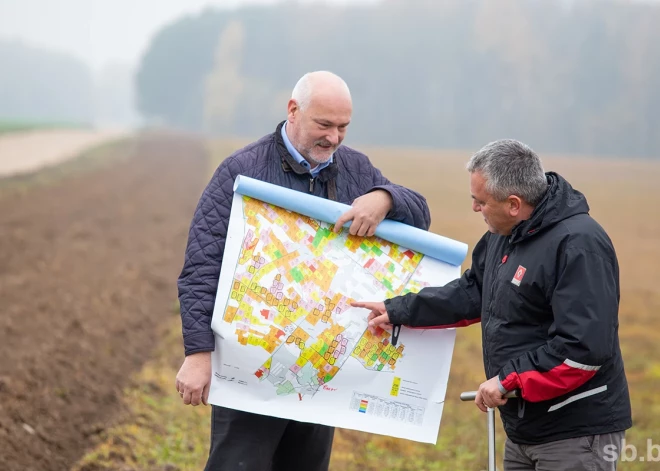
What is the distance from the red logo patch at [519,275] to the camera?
10.7 feet

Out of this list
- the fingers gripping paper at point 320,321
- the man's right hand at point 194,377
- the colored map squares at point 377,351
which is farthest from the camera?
the colored map squares at point 377,351

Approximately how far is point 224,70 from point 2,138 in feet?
173

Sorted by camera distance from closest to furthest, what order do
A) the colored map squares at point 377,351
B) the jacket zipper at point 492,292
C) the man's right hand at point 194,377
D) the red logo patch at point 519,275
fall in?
1. the red logo patch at point 519,275
2. the jacket zipper at point 492,292
3. the man's right hand at point 194,377
4. the colored map squares at point 377,351

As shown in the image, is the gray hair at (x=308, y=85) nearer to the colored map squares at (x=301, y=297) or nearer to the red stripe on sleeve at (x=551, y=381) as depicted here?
the colored map squares at (x=301, y=297)

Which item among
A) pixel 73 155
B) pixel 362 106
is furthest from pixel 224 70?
pixel 73 155

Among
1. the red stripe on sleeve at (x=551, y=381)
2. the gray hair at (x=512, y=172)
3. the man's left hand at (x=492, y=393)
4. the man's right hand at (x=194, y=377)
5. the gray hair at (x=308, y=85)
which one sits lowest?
the man's right hand at (x=194, y=377)

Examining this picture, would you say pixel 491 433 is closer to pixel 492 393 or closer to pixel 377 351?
pixel 492 393

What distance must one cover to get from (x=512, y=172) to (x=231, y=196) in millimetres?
1270

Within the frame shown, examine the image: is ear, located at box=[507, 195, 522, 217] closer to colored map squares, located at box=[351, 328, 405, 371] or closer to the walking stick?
the walking stick

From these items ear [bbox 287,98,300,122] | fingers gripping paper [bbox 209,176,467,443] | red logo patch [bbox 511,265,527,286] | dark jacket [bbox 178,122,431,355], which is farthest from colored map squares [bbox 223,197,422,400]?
red logo patch [bbox 511,265,527,286]

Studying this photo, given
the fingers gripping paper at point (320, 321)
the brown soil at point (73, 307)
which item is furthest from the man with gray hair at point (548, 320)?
the brown soil at point (73, 307)

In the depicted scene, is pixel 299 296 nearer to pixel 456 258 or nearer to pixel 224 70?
pixel 456 258

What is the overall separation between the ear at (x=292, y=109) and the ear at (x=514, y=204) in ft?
3.42

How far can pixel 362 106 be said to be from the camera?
9012cm
